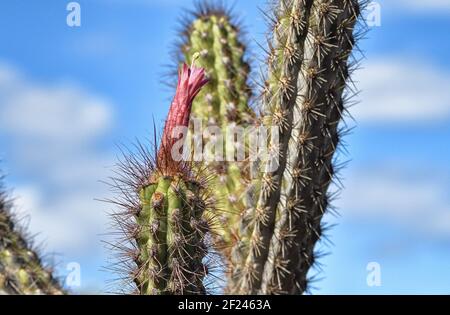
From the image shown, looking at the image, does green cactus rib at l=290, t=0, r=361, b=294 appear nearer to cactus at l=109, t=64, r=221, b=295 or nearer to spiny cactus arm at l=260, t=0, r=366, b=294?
spiny cactus arm at l=260, t=0, r=366, b=294

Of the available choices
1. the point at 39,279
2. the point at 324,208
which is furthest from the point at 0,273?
the point at 324,208

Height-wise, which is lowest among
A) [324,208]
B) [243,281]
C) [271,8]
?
[243,281]

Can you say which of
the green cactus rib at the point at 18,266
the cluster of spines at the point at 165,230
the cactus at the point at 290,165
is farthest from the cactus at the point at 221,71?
the cluster of spines at the point at 165,230

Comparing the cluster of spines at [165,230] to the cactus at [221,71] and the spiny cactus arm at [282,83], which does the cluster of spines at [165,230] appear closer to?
the spiny cactus arm at [282,83]

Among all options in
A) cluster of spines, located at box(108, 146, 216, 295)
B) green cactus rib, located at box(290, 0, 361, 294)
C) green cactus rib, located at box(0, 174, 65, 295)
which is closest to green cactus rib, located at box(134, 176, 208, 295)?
cluster of spines, located at box(108, 146, 216, 295)

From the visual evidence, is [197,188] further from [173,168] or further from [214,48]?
[214,48]
